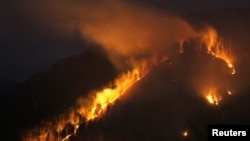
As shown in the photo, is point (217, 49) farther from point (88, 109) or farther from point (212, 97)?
point (88, 109)

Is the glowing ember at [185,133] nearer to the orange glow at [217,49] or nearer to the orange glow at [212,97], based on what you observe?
the orange glow at [212,97]

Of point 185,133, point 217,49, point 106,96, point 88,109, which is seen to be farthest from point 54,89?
point 185,133

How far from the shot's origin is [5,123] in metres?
134

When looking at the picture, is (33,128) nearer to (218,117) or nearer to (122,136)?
(122,136)

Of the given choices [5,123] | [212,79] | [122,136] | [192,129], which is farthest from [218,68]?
[5,123]

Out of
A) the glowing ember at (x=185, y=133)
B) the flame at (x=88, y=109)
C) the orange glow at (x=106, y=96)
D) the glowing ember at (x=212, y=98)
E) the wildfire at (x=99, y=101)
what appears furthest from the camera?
the orange glow at (x=106, y=96)

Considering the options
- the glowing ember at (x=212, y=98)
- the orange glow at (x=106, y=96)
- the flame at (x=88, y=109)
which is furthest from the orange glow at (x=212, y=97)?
the orange glow at (x=106, y=96)

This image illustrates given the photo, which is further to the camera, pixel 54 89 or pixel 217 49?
pixel 54 89

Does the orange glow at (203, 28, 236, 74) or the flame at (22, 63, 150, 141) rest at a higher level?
the orange glow at (203, 28, 236, 74)

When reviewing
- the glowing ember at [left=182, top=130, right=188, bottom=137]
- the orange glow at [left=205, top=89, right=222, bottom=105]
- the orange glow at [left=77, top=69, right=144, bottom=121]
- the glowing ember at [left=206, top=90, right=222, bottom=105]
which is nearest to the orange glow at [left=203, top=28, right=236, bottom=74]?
the orange glow at [left=205, top=89, right=222, bottom=105]

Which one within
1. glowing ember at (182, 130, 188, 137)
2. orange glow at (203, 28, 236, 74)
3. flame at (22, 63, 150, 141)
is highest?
orange glow at (203, 28, 236, 74)

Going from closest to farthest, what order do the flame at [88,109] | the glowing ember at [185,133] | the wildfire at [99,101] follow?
the glowing ember at [185,133] < the wildfire at [99,101] < the flame at [88,109]

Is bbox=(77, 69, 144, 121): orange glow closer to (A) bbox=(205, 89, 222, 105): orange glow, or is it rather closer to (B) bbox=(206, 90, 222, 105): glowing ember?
(A) bbox=(205, 89, 222, 105): orange glow

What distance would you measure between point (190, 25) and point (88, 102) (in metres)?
70.1
